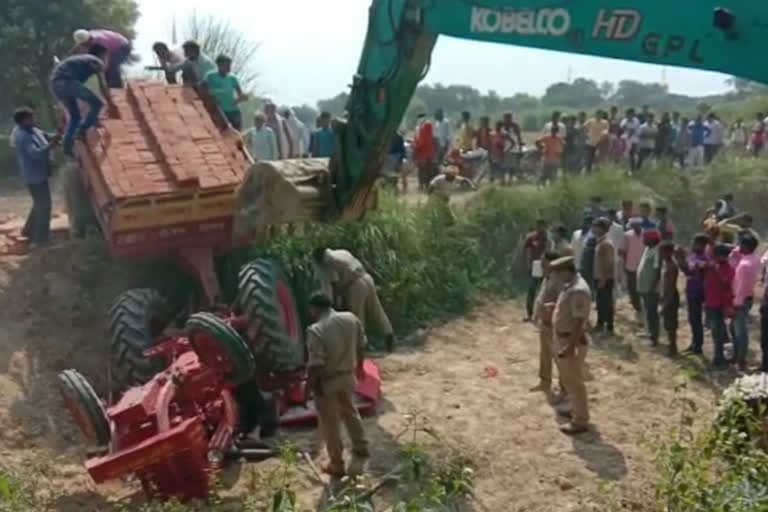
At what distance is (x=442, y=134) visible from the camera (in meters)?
17.9

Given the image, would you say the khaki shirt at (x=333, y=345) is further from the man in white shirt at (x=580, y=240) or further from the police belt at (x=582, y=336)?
the man in white shirt at (x=580, y=240)

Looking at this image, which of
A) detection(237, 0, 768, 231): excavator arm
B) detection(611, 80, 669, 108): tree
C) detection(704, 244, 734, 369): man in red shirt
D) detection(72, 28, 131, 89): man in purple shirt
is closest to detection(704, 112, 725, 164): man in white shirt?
detection(704, 244, 734, 369): man in red shirt

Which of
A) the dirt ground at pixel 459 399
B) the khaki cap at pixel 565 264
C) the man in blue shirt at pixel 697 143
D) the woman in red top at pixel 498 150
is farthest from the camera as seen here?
the man in blue shirt at pixel 697 143

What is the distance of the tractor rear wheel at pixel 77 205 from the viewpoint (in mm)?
10609

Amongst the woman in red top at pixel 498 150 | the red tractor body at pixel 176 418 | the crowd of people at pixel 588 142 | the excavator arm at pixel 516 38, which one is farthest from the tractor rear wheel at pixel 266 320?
the woman in red top at pixel 498 150

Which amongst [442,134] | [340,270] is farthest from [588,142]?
[340,270]

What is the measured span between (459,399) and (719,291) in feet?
Answer: 9.92

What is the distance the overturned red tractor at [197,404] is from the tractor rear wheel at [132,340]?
8 centimetres

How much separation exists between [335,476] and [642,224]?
6255 mm

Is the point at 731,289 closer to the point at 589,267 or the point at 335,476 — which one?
the point at 589,267

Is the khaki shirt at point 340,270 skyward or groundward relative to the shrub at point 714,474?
skyward

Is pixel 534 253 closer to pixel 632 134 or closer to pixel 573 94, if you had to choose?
pixel 632 134

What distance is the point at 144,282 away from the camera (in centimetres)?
1061

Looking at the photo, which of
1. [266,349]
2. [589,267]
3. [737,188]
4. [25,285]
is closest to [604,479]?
[266,349]
